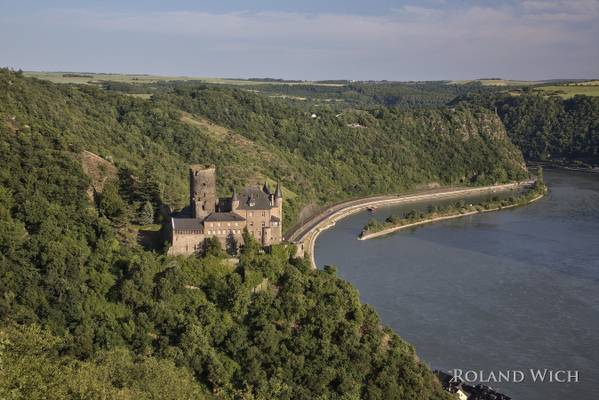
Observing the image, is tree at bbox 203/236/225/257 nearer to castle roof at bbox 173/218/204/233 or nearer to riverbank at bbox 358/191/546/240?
castle roof at bbox 173/218/204/233

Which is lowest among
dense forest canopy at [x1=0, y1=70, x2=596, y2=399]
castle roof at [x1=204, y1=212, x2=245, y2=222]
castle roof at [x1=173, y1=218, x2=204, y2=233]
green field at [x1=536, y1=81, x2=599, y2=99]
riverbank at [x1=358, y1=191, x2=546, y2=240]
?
riverbank at [x1=358, y1=191, x2=546, y2=240]

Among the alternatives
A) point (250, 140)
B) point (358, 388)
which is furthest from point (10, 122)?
point (250, 140)

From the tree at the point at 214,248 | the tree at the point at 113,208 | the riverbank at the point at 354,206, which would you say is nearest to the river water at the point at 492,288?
the riverbank at the point at 354,206

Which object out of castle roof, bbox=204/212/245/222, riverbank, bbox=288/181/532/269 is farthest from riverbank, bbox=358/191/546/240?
castle roof, bbox=204/212/245/222

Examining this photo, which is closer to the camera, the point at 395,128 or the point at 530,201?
the point at 530,201

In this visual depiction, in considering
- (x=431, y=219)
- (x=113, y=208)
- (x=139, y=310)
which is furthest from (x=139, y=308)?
(x=431, y=219)

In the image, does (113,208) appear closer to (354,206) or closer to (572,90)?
(354,206)

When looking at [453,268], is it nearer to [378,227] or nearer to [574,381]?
[378,227]
